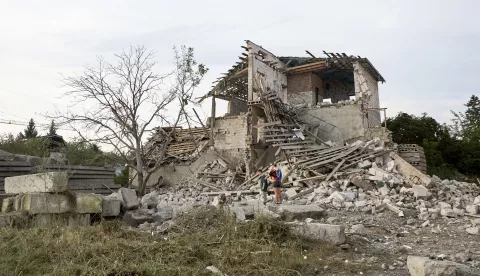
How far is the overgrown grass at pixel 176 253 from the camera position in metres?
4.37

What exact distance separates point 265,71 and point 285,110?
2.89m

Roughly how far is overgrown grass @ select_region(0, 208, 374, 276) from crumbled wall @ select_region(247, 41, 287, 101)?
1428cm

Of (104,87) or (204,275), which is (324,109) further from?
(204,275)

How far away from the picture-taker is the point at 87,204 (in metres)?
7.86

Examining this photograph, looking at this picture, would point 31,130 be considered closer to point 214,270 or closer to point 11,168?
point 11,168

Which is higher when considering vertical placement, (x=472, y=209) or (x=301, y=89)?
(x=301, y=89)

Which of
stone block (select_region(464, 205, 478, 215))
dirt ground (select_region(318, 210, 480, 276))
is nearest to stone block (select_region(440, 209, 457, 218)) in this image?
dirt ground (select_region(318, 210, 480, 276))

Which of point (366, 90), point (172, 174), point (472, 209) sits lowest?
point (472, 209)

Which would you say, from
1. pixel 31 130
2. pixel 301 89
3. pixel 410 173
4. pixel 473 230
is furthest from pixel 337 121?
pixel 31 130

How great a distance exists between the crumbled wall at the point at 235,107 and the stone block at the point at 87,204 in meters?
16.7

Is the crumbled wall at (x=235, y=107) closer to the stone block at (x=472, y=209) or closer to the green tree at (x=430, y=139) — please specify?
the green tree at (x=430, y=139)

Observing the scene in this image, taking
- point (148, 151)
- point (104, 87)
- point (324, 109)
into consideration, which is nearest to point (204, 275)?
point (104, 87)

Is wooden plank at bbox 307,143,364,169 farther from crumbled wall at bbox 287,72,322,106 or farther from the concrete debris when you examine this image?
the concrete debris

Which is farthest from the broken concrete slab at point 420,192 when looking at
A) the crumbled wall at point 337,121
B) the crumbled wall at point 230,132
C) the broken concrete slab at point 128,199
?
the crumbled wall at point 230,132
